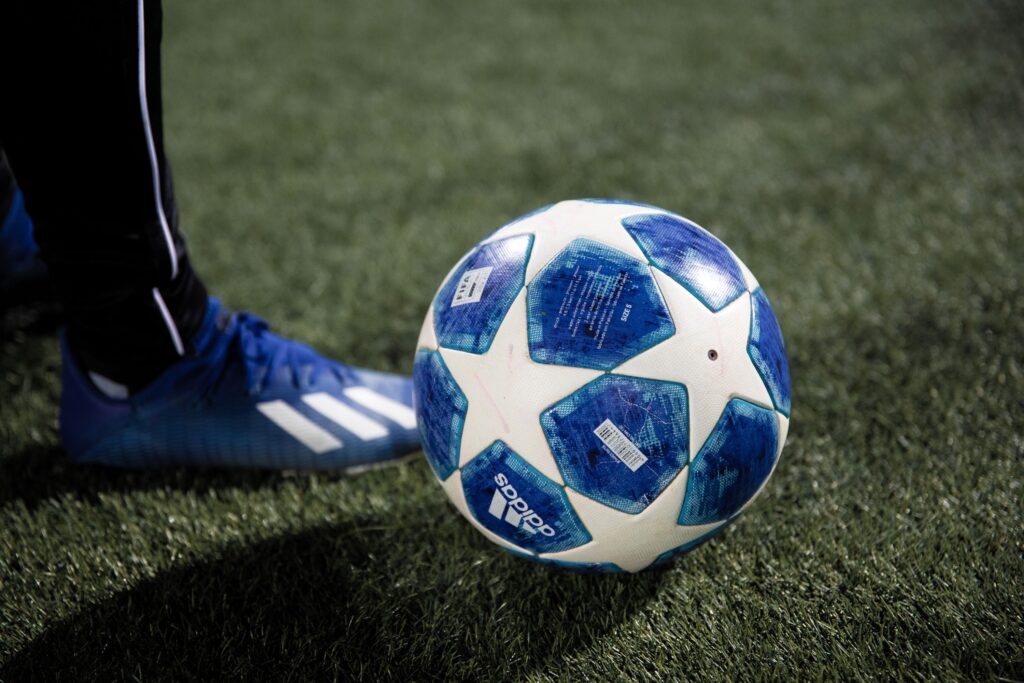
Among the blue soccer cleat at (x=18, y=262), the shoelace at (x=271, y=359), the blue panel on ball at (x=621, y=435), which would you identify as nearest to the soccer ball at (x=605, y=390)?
the blue panel on ball at (x=621, y=435)

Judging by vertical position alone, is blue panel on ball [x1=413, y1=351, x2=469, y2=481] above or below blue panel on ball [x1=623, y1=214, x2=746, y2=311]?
below

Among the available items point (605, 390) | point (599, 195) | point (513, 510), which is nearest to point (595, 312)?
point (605, 390)

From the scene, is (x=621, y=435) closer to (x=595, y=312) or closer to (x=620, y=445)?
(x=620, y=445)

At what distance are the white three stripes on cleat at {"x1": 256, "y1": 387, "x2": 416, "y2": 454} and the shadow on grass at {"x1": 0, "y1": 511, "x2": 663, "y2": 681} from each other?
264 millimetres

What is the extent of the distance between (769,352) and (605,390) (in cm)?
34

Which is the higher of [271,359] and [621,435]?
[621,435]

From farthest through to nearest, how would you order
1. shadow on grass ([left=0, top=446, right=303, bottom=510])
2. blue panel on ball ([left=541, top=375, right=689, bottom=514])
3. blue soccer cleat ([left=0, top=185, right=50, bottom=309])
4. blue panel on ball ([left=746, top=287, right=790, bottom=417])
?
blue soccer cleat ([left=0, top=185, right=50, bottom=309]) < shadow on grass ([left=0, top=446, right=303, bottom=510]) < blue panel on ball ([left=746, top=287, right=790, bottom=417]) < blue panel on ball ([left=541, top=375, right=689, bottom=514])

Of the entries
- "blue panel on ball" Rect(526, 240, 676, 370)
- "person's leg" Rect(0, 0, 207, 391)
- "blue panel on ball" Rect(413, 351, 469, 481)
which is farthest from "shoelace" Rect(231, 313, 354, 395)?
"blue panel on ball" Rect(526, 240, 676, 370)

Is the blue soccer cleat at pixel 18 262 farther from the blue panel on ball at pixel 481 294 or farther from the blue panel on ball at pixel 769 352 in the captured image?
the blue panel on ball at pixel 769 352

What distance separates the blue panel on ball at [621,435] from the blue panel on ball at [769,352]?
182 millimetres

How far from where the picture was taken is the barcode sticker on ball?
1289mm

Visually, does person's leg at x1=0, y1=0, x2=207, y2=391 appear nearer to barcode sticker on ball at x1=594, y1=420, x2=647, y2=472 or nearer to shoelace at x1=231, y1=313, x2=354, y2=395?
shoelace at x1=231, y1=313, x2=354, y2=395

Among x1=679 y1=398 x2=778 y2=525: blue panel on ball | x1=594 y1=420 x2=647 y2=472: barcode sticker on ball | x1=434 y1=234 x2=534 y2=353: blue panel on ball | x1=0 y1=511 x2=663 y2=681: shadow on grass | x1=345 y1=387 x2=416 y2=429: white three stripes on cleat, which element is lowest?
x1=0 y1=511 x2=663 y2=681: shadow on grass

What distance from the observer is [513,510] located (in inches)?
54.2
